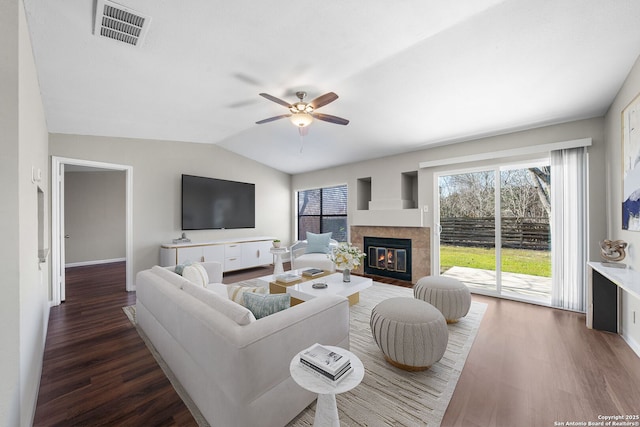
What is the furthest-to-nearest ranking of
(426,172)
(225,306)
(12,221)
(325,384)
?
(426,172) → (225,306) → (12,221) → (325,384)

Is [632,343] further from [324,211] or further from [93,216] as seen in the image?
[93,216]

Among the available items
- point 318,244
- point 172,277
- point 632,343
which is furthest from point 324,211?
point 632,343

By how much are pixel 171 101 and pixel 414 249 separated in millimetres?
4315

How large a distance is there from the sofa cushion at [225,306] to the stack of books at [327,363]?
14.8 inches

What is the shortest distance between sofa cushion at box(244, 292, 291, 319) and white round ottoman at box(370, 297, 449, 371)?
0.85 meters

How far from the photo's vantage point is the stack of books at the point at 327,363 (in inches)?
42.7

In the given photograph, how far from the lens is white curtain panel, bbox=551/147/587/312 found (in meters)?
3.08

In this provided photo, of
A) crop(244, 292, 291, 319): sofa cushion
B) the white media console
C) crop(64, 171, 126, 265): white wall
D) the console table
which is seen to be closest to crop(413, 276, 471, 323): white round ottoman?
the console table

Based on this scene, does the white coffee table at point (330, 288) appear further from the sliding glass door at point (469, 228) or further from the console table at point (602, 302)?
the console table at point (602, 302)

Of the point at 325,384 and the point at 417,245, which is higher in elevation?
the point at 417,245

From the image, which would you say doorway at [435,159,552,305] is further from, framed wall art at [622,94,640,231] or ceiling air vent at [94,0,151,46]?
ceiling air vent at [94,0,151,46]

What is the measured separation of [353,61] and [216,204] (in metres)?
4.00

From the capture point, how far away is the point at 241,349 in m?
1.21

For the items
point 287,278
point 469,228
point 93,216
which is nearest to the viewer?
point 287,278
